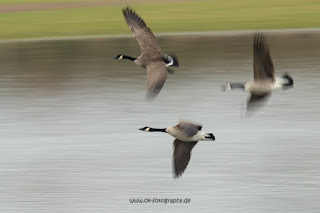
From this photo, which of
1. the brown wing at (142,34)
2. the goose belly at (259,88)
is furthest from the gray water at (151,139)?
the brown wing at (142,34)

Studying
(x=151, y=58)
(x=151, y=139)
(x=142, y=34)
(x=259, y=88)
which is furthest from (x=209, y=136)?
(x=151, y=139)

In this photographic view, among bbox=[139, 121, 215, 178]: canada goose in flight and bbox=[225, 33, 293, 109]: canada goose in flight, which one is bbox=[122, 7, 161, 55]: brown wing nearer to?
bbox=[139, 121, 215, 178]: canada goose in flight

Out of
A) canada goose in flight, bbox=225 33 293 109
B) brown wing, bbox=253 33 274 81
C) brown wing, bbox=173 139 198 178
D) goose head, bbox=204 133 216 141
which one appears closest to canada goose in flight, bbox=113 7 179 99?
brown wing, bbox=173 139 198 178

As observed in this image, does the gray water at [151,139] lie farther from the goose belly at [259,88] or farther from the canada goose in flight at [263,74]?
the canada goose in flight at [263,74]

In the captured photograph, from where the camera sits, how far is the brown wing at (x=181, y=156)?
1005 centimetres

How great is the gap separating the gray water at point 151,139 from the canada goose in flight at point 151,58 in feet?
7.81

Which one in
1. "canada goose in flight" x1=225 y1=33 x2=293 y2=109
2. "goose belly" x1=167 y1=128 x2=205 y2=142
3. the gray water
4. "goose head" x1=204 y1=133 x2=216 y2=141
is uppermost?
"canada goose in flight" x1=225 y1=33 x2=293 y2=109

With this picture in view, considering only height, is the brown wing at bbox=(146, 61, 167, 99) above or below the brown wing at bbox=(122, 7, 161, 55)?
below

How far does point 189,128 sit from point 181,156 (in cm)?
36

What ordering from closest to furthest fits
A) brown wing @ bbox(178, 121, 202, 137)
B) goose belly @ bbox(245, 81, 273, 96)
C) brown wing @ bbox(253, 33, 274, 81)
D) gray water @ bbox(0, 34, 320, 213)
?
brown wing @ bbox(253, 33, 274, 81) → brown wing @ bbox(178, 121, 202, 137) → goose belly @ bbox(245, 81, 273, 96) → gray water @ bbox(0, 34, 320, 213)

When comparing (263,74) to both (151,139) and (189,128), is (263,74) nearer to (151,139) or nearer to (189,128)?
(189,128)

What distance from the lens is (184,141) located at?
33.9 feet

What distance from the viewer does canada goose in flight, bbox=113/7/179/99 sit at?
10.6 m

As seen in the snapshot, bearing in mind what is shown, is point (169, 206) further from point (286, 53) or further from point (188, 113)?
point (286, 53)
